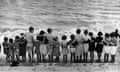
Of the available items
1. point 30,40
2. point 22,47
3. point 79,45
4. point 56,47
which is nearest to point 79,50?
point 79,45

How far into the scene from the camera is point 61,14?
6.36m

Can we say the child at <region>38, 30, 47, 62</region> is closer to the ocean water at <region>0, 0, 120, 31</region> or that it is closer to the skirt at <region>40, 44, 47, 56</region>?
the skirt at <region>40, 44, 47, 56</region>

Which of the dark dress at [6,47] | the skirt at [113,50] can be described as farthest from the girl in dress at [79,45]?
the dark dress at [6,47]

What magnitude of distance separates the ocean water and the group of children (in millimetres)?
332

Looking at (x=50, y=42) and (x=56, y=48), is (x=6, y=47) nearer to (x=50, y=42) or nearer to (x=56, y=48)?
(x=50, y=42)

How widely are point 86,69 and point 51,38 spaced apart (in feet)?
4.88

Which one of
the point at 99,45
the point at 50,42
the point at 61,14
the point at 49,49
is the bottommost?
the point at 49,49

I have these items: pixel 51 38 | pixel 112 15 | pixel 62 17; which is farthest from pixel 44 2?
pixel 112 15

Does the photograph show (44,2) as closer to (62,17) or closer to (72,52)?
(62,17)

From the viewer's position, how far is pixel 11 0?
6301 mm

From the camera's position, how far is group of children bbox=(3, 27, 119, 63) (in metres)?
5.99

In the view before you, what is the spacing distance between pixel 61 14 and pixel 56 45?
3.54ft

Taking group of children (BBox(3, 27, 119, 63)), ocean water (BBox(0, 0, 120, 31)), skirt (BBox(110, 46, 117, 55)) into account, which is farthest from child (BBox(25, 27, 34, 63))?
skirt (BBox(110, 46, 117, 55))

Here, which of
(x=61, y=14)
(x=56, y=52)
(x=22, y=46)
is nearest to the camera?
(x=22, y=46)
